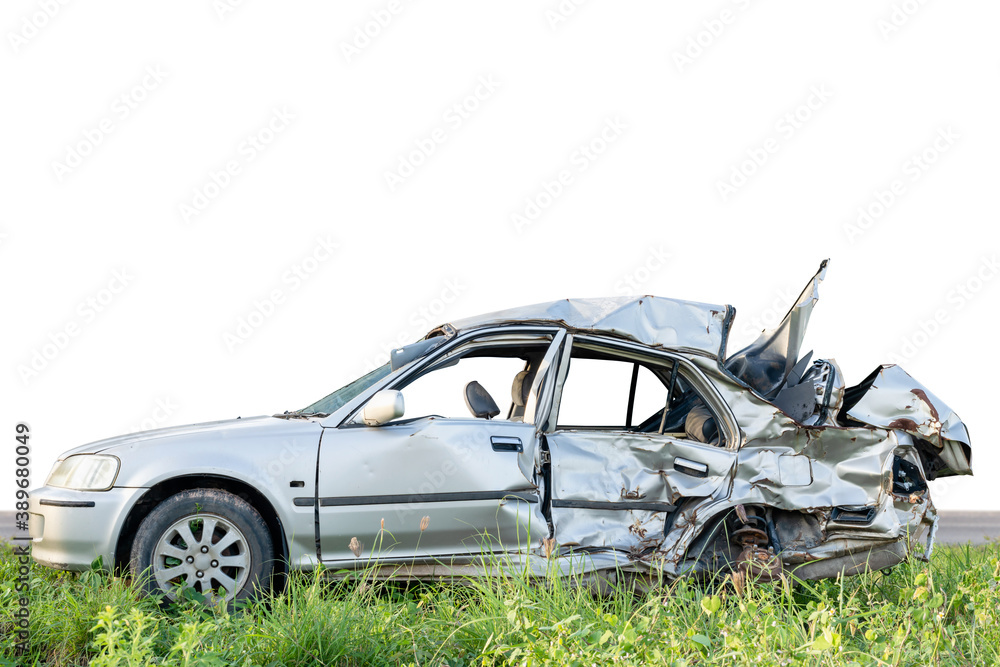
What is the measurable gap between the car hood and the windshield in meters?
0.30

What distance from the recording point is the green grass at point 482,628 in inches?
124

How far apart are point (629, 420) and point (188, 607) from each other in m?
3.50

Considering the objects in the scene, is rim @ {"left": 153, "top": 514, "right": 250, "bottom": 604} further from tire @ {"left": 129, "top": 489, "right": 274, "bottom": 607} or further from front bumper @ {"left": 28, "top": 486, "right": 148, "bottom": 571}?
front bumper @ {"left": 28, "top": 486, "right": 148, "bottom": 571}

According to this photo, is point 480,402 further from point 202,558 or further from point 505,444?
point 202,558

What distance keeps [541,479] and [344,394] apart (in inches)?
57.5

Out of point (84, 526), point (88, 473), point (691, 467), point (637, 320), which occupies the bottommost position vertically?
point (84, 526)

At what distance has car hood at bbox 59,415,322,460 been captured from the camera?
461 cm

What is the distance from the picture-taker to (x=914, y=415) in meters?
5.00

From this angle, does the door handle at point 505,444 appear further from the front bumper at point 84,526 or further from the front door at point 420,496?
the front bumper at point 84,526

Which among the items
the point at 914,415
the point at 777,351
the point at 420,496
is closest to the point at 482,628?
the point at 420,496

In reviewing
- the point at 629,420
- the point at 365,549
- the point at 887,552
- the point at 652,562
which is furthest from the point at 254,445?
the point at 887,552

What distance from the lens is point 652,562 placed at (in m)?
4.68

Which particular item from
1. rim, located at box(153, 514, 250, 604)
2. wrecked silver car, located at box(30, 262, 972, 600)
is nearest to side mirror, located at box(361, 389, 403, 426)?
wrecked silver car, located at box(30, 262, 972, 600)

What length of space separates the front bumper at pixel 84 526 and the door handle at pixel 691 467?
318 cm
